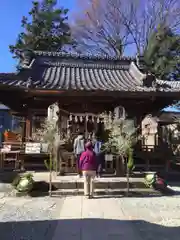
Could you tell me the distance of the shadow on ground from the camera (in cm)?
503

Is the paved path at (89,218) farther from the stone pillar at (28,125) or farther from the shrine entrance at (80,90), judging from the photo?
the stone pillar at (28,125)

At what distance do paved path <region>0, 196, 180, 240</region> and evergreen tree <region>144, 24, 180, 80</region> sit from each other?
46.0 feet

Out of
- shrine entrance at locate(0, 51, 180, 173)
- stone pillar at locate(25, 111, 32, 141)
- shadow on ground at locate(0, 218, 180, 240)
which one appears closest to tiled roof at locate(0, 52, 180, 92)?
shrine entrance at locate(0, 51, 180, 173)

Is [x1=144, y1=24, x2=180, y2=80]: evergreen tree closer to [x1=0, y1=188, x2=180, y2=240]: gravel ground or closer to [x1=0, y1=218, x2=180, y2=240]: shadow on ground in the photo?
[x1=0, y1=188, x2=180, y2=240]: gravel ground

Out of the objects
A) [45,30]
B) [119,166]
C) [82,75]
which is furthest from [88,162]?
[45,30]

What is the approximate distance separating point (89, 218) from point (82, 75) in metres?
9.20

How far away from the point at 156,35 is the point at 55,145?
15980mm

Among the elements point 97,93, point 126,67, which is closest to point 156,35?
point 126,67

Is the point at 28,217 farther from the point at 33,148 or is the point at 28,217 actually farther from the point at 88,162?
the point at 33,148

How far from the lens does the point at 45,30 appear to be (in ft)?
90.7

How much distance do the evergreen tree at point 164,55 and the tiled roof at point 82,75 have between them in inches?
222

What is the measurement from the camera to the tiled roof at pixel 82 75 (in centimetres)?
1145

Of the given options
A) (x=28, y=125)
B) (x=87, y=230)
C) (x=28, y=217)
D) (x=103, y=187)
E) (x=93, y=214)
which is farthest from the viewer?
(x=28, y=125)

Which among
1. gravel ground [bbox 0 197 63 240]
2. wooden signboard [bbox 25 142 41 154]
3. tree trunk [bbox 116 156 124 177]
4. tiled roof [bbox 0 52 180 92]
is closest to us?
gravel ground [bbox 0 197 63 240]
